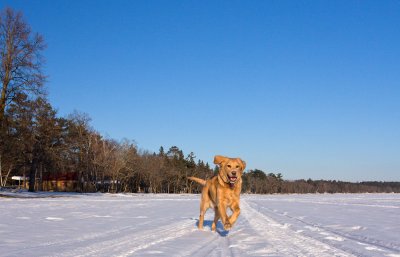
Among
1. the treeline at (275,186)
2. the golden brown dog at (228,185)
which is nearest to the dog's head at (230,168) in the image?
the golden brown dog at (228,185)

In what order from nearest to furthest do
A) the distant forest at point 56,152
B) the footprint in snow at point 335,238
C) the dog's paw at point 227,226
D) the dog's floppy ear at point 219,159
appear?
1. the dog's paw at point 227,226
2. the footprint in snow at point 335,238
3. the dog's floppy ear at point 219,159
4. the distant forest at point 56,152

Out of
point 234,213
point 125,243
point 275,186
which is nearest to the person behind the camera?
point 125,243

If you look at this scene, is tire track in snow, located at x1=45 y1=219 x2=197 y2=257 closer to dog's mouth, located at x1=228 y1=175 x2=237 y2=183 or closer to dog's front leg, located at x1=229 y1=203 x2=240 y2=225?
dog's front leg, located at x1=229 y1=203 x2=240 y2=225


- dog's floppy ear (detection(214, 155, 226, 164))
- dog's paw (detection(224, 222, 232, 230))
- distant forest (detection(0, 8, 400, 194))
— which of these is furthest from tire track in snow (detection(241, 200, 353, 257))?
distant forest (detection(0, 8, 400, 194))

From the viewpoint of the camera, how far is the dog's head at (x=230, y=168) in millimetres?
7757

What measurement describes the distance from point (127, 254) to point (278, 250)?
2364mm

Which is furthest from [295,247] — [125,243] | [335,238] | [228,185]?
[125,243]

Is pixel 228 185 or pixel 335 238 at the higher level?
pixel 228 185

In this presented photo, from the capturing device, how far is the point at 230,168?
26.1ft

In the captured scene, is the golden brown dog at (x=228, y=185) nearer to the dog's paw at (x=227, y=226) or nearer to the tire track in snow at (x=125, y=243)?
the dog's paw at (x=227, y=226)

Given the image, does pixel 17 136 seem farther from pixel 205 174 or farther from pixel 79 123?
pixel 205 174

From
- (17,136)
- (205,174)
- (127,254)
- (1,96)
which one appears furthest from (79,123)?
(127,254)

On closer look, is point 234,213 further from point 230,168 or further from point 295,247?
point 295,247

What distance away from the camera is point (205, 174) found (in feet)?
361
